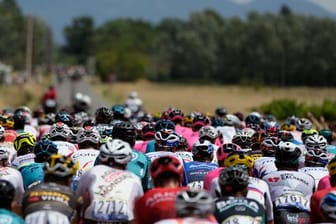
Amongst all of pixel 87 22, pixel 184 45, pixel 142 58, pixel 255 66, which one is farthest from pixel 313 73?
pixel 87 22

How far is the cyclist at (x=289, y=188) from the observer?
28.0 feet

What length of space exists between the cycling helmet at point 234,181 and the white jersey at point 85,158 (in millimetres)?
2609

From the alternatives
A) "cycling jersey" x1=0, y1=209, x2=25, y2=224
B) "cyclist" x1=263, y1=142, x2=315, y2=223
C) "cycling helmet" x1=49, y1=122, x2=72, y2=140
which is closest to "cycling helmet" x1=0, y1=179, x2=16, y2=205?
"cycling jersey" x1=0, y1=209, x2=25, y2=224

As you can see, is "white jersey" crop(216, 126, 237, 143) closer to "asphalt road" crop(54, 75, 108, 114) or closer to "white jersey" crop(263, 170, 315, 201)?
"white jersey" crop(263, 170, 315, 201)

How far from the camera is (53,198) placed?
707 cm

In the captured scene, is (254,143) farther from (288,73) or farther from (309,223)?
(288,73)

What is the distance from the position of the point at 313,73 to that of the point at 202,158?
8163 cm

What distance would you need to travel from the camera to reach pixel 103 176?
24.2 ft

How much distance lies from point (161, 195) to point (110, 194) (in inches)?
24.1

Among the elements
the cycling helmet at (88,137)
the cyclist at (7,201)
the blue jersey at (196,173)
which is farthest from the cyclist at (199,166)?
the cyclist at (7,201)

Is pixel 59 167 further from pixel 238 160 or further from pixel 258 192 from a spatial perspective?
pixel 238 160

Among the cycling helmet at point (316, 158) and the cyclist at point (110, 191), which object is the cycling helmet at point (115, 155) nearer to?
the cyclist at point (110, 191)

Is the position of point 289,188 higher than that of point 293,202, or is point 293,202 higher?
point 289,188

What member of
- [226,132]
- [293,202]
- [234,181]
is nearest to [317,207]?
[234,181]
